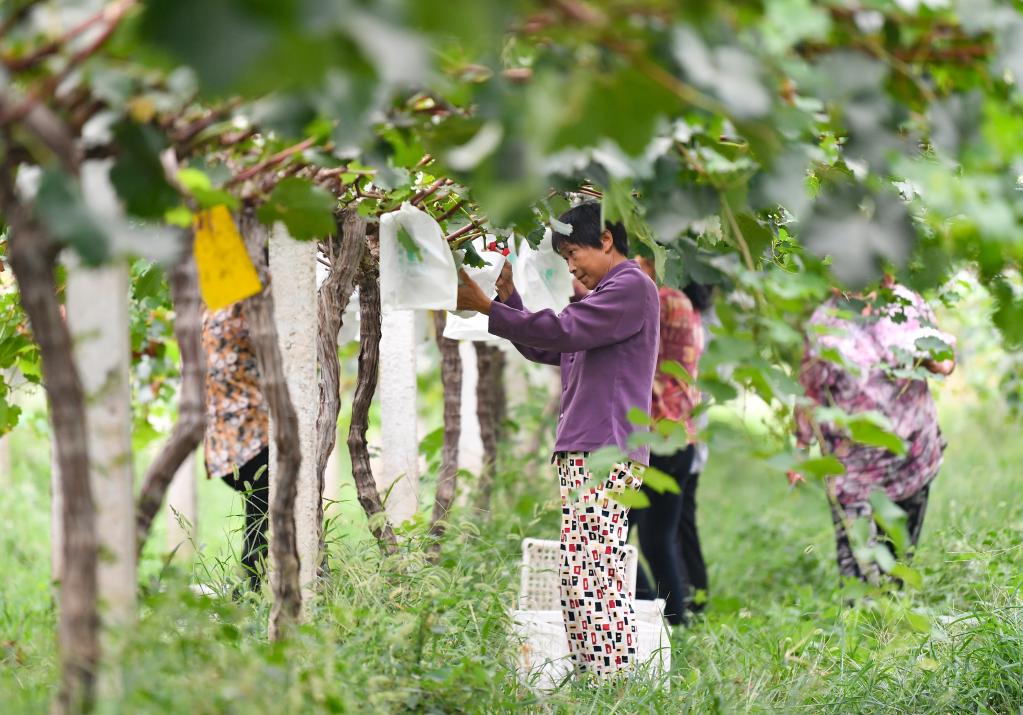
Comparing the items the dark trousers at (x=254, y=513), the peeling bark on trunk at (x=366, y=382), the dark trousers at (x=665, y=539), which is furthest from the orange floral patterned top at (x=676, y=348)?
the dark trousers at (x=254, y=513)

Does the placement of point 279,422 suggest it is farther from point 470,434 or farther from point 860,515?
point 470,434

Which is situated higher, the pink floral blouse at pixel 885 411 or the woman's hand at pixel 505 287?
the woman's hand at pixel 505 287

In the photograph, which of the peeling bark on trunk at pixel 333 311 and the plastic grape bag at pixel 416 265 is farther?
the peeling bark on trunk at pixel 333 311

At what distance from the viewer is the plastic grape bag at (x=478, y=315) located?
3.58 metres

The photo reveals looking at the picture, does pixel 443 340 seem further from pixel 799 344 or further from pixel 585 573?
pixel 799 344

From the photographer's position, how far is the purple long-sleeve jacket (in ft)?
10.7

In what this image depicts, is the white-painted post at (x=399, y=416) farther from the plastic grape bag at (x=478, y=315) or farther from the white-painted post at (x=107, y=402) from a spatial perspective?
the white-painted post at (x=107, y=402)

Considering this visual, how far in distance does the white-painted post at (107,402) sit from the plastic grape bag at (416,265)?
1.07 m

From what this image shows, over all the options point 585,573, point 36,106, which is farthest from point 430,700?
point 36,106

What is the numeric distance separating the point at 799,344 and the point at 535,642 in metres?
1.77

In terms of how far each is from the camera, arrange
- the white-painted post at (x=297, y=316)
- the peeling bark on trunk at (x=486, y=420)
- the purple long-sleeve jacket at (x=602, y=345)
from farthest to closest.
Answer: the peeling bark on trunk at (x=486, y=420)
the purple long-sleeve jacket at (x=602, y=345)
the white-painted post at (x=297, y=316)

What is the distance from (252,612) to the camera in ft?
9.77

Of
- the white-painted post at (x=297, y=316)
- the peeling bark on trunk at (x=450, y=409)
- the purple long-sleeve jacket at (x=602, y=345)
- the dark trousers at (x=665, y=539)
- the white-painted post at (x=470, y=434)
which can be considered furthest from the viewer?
the white-painted post at (x=470, y=434)

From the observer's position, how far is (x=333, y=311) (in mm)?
3225
